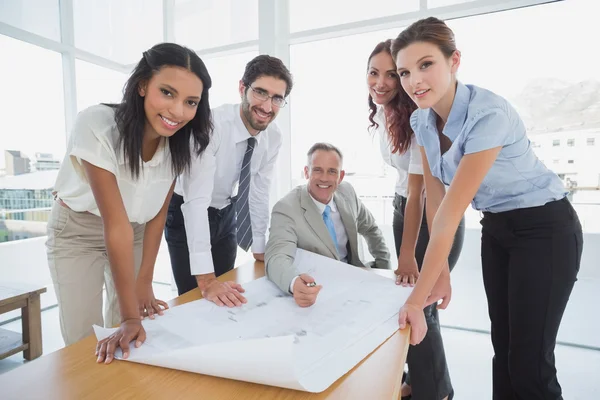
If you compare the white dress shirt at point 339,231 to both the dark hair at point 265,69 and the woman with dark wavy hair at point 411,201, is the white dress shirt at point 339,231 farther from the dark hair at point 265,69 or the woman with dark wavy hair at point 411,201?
the dark hair at point 265,69

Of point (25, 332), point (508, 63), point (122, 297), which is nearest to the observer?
point (122, 297)

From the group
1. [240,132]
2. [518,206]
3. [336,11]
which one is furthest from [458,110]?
[336,11]

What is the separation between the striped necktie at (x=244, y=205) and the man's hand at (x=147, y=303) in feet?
2.19

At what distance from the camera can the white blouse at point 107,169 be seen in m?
0.97

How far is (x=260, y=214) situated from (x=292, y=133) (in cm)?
164

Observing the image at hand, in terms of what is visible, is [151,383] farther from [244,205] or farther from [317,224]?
[244,205]

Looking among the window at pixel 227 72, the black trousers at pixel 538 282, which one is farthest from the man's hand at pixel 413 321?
the window at pixel 227 72

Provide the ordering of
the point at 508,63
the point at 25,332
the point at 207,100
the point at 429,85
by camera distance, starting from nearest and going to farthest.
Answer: the point at 429,85
the point at 207,100
the point at 25,332
the point at 508,63

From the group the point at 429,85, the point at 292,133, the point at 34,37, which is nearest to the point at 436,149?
the point at 429,85

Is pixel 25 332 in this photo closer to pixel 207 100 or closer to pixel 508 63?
pixel 207 100

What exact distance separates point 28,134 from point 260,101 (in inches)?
108

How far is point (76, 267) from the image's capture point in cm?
119

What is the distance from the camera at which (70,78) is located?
3.43 meters

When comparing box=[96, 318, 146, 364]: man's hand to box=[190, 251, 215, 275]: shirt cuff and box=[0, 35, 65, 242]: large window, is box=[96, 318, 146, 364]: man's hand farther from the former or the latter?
box=[0, 35, 65, 242]: large window
